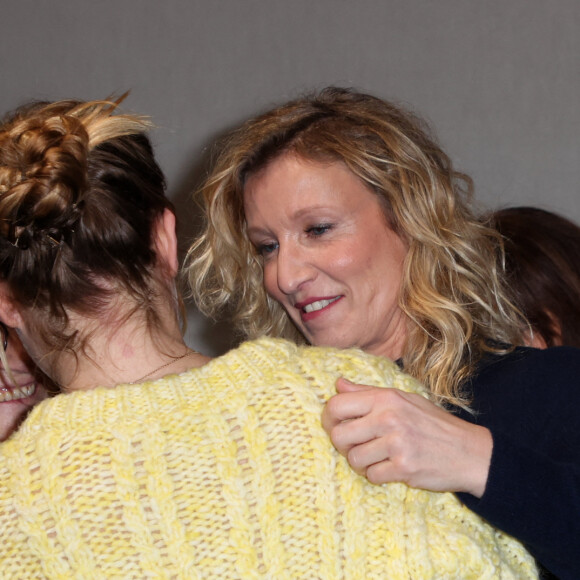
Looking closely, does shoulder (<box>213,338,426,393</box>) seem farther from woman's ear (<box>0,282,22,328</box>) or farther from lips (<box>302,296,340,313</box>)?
lips (<box>302,296,340,313</box>)

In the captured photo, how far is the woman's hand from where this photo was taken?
81 cm

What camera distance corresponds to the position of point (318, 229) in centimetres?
131

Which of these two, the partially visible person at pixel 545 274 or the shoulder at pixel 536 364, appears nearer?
the shoulder at pixel 536 364

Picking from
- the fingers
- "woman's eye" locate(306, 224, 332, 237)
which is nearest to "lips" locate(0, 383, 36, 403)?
"woman's eye" locate(306, 224, 332, 237)

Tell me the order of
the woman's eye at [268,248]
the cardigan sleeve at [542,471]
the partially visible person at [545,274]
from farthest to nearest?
the partially visible person at [545,274]
the woman's eye at [268,248]
the cardigan sleeve at [542,471]

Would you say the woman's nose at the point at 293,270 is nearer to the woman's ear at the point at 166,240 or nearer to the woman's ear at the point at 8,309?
the woman's ear at the point at 166,240

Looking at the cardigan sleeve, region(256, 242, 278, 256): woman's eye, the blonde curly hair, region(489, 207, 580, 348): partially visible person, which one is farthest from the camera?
region(489, 207, 580, 348): partially visible person

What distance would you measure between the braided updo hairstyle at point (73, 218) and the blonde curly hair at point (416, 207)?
468 mm

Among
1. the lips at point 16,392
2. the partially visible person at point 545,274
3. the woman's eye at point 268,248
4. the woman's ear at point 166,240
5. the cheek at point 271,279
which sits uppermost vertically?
the woman's ear at point 166,240

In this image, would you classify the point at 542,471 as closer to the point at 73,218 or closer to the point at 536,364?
the point at 536,364

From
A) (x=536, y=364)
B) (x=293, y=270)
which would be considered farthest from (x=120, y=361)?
(x=536, y=364)

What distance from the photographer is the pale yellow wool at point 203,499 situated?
30.8 inches

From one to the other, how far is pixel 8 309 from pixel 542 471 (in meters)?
0.63

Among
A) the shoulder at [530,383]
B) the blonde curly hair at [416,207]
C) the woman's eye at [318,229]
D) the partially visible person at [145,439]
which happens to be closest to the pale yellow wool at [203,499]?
the partially visible person at [145,439]
